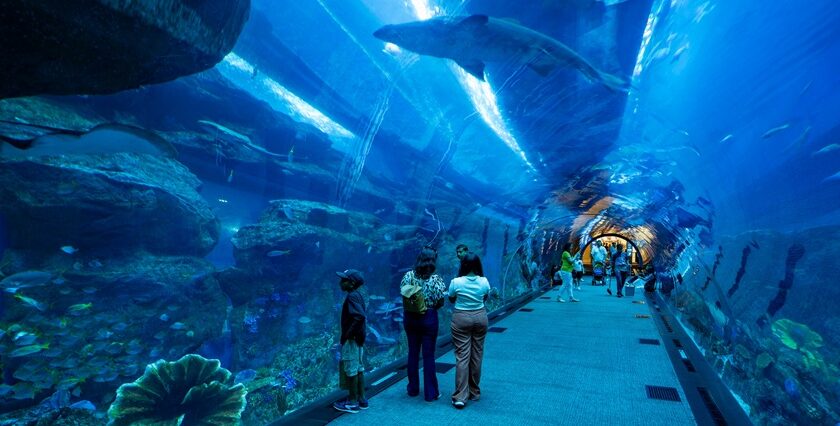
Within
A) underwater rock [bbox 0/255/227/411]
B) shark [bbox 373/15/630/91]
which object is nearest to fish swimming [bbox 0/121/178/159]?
underwater rock [bbox 0/255/227/411]

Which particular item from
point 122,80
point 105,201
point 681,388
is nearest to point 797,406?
point 681,388

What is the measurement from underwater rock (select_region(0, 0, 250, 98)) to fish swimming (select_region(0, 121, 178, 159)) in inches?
12.2

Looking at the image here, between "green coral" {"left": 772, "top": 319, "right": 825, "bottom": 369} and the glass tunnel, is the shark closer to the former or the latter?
the glass tunnel

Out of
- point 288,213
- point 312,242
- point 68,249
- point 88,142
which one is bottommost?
point 68,249

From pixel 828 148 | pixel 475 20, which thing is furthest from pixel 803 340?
pixel 475 20

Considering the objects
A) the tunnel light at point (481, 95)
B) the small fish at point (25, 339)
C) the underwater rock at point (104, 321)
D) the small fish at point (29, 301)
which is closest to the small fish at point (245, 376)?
the underwater rock at point (104, 321)

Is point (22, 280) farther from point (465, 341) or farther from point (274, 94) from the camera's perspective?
point (465, 341)

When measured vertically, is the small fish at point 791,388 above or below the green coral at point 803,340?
below

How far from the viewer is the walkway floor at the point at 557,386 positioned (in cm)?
367

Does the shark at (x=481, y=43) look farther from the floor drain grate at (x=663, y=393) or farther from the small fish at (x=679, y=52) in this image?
the floor drain grate at (x=663, y=393)

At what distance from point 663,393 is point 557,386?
115 cm

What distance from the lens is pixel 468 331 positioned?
3.91m

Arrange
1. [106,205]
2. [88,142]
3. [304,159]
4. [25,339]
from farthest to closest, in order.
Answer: [304,159]
[106,205]
[25,339]
[88,142]

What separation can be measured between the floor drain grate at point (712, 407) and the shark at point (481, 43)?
14.4 ft
